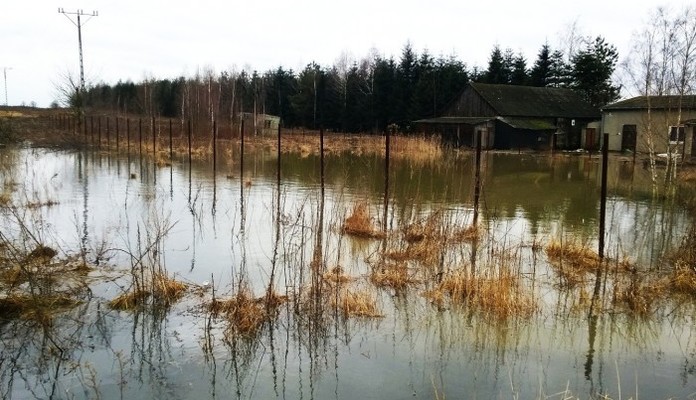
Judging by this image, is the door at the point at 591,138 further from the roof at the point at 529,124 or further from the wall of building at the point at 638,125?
the roof at the point at 529,124

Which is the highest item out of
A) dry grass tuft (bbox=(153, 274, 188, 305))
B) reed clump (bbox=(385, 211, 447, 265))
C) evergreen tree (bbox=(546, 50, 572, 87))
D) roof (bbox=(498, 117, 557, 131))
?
evergreen tree (bbox=(546, 50, 572, 87))

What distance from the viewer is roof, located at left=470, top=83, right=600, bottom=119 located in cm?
4284

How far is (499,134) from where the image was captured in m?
41.6

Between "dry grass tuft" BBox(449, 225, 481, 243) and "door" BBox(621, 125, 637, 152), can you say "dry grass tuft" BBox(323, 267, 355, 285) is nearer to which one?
"dry grass tuft" BBox(449, 225, 481, 243)

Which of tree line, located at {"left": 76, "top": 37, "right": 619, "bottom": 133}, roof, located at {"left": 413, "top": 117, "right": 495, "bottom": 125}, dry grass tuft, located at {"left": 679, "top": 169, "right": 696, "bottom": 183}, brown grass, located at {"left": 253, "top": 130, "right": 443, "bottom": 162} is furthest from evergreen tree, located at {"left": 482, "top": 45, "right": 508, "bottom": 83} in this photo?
dry grass tuft, located at {"left": 679, "top": 169, "right": 696, "bottom": 183}

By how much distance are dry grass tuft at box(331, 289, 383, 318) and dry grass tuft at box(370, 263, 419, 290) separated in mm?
844

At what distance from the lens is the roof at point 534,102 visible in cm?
4284

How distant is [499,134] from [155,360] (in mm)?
38994

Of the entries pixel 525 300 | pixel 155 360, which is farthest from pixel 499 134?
pixel 155 360

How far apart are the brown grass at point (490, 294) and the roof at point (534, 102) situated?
36.4 metres

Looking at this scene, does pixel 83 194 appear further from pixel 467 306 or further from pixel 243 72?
pixel 243 72

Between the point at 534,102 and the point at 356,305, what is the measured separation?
137ft

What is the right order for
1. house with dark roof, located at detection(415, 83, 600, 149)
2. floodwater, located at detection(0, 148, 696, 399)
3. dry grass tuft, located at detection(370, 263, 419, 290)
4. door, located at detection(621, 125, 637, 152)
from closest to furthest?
floodwater, located at detection(0, 148, 696, 399), dry grass tuft, located at detection(370, 263, 419, 290), door, located at detection(621, 125, 637, 152), house with dark roof, located at detection(415, 83, 600, 149)

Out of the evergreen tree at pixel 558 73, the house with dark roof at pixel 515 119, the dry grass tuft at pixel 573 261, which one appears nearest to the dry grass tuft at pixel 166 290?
the dry grass tuft at pixel 573 261
